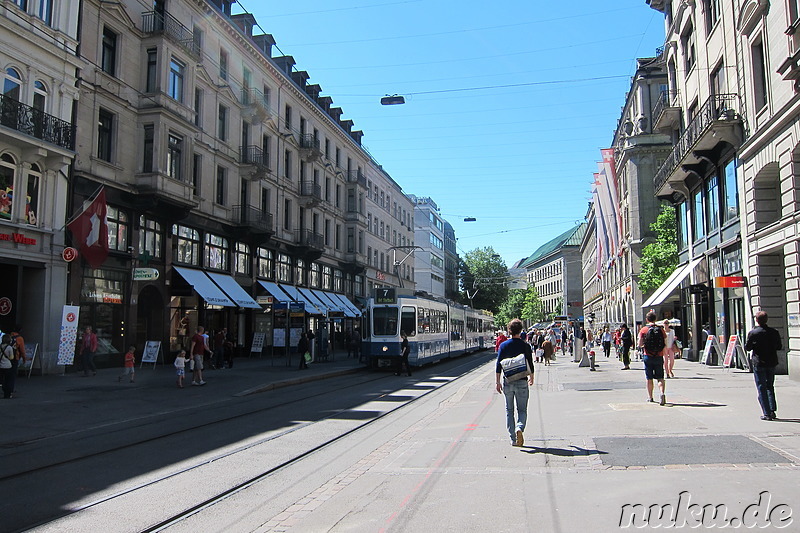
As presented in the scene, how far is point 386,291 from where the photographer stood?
26.0m

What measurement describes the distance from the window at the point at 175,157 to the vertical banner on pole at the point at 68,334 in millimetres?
8600

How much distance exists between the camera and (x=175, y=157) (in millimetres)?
27844

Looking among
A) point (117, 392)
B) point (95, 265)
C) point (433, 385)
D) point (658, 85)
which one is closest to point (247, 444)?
point (117, 392)

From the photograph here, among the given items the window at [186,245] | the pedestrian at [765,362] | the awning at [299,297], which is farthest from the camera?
the awning at [299,297]

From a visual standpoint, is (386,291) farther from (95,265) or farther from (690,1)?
(690,1)

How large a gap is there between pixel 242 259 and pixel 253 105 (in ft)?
28.9

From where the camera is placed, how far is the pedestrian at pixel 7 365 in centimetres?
1444

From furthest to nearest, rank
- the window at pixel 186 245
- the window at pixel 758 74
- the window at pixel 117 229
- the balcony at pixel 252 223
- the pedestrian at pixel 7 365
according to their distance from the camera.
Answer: the balcony at pixel 252 223 < the window at pixel 186 245 < the window at pixel 117 229 < the window at pixel 758 74 < the pedestrian at pixel 7 365

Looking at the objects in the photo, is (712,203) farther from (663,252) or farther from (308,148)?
(308,148)

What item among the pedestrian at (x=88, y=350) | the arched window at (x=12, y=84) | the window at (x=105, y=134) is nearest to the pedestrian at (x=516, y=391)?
the pedestrian at (x=88, y=350)

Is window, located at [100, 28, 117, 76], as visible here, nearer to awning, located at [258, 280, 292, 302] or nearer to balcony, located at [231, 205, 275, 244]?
balcony, located at [231, 205, 275, 244]

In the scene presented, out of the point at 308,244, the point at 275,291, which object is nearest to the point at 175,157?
the point at 275,291

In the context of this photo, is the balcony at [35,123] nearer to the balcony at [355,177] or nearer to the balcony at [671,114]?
the balcony at [671,114]

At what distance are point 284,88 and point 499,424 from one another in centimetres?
3433
